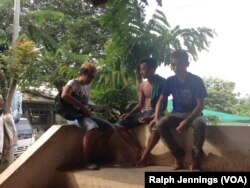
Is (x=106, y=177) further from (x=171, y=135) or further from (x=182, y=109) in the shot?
(x=182, y=109)

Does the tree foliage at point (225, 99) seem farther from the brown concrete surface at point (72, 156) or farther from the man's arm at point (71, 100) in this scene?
the man's arm at point (71, 100)

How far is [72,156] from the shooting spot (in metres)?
4.28

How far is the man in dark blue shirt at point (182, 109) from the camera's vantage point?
3.63 m

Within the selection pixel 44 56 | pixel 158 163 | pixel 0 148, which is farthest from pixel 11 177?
pixel 44 56

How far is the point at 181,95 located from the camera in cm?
392

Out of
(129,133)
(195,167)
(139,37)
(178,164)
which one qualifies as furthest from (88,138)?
(139,37)

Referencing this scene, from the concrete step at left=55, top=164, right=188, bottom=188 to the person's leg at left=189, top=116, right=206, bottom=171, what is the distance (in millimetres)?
470

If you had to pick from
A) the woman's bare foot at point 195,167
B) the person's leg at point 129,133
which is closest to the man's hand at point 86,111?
the person's leg at point 129,133

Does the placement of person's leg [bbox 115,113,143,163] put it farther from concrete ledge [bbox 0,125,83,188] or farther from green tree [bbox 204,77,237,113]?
green tree [bbox 204,77,237,113]

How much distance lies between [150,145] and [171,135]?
435 mm

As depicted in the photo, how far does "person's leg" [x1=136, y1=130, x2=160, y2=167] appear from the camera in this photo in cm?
410

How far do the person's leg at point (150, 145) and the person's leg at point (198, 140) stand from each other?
0.58 meters

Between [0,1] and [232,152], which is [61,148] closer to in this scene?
[232,152]
